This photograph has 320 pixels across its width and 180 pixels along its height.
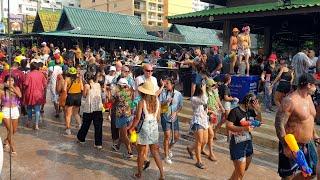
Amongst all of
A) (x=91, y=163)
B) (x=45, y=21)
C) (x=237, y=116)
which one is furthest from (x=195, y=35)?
(x=237, y=116)

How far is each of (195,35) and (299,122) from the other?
30.6m

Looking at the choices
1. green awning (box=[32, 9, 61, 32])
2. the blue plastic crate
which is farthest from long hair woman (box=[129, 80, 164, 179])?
green awning (box=[32, 9, 61, 32])

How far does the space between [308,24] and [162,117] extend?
38.2ft

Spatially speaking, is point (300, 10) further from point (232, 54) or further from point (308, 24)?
point (308, 24)

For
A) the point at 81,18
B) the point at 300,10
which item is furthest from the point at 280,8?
the point at 81,18

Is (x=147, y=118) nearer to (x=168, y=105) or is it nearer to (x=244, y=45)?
(x=168, y=105)

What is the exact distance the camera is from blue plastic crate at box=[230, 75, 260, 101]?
1131 centimetres

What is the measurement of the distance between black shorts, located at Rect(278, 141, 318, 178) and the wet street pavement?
158cm

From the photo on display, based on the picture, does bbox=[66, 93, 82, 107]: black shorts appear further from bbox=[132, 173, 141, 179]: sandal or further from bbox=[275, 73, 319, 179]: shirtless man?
bbox=[275, 73, 319, 179]: shirtless man

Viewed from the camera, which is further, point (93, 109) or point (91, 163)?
point (93, 109)

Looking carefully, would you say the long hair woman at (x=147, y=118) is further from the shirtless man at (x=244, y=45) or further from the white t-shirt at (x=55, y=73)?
the shirtless man at (x=244, y=45)

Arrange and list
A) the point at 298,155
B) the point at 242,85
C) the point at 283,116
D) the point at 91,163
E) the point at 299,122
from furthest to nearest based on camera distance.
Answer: the point at 242,85 < the point at 91,163 < the point at 299,122 < the point at 283,116 < the point at 298,155

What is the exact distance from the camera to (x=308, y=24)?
54.2 ft

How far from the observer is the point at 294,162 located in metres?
5.14
